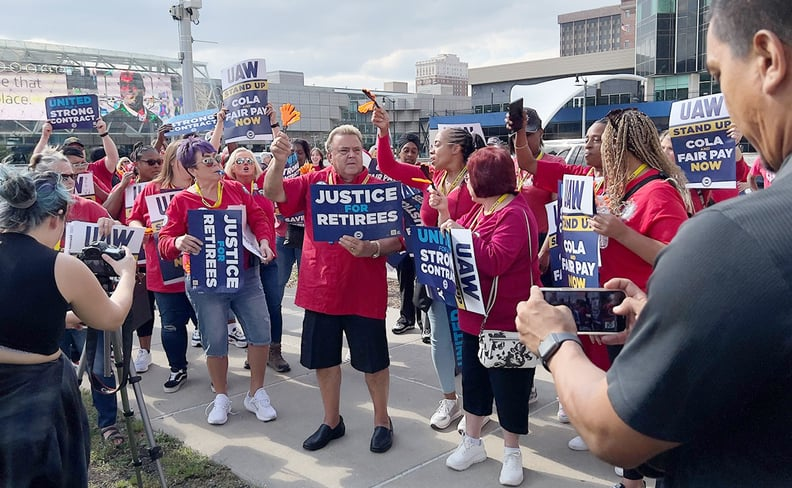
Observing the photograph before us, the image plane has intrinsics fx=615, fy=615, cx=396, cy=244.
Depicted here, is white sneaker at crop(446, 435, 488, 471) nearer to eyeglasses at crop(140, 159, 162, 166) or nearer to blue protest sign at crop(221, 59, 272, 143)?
blue protest sign at crop(221, 59, 272, 143)

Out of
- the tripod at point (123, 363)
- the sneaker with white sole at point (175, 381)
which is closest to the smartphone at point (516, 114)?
the tripod at point (123, 363)

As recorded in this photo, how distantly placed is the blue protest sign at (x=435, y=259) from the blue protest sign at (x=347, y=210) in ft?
1.07

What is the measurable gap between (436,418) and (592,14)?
176818 mm

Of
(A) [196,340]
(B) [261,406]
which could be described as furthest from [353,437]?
(A) [196,340]

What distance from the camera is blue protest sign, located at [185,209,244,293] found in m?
4.50

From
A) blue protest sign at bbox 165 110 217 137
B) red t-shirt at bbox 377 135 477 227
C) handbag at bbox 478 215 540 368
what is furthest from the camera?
blue protest sign at bbox 165 110 217 137

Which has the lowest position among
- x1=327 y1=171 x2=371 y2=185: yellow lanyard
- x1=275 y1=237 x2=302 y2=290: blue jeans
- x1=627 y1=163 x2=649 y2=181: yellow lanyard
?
x1=275 y1=237 x2=302 y2=290: blue jeans

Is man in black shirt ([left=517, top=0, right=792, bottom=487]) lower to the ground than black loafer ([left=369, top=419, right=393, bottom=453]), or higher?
higher

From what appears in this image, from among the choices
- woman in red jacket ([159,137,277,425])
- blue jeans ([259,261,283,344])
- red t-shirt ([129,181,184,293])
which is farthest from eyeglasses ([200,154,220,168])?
blue jeans ([259,261,283,344])

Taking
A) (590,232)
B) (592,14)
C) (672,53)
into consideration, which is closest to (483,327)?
(590,232)

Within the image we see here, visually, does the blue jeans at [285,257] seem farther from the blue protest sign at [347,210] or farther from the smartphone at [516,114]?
the smartphone at [516,114]

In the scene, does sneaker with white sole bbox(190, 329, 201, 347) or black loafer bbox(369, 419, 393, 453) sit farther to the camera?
sneaker with white sole bbox(190, 329, 201, 347)

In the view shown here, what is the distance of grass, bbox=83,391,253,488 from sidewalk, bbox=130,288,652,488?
97mm

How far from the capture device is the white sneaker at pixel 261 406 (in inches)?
184
